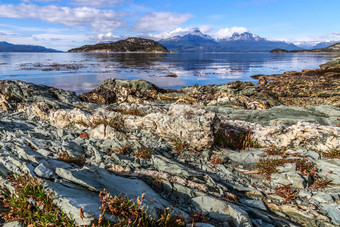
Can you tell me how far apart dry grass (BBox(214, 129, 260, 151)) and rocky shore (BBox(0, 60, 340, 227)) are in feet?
0.18

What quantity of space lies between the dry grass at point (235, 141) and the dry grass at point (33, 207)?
332 inches

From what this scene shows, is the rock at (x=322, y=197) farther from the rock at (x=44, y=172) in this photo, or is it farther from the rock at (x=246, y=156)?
the rock at (x=44, y=172)

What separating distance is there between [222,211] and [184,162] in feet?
12.1

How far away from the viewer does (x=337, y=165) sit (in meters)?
8.27

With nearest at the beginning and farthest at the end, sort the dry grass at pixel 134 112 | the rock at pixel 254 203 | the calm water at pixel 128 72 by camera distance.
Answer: the rock at pixel 254 203 < the dry grass at pixel 134 112 < the calm water at pixel 128 72

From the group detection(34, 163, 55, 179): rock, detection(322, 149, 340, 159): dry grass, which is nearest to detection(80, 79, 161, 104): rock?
detection(322, 149, 340, 159): dry grass

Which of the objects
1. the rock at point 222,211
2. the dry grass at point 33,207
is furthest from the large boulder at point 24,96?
the rock at point 222,211

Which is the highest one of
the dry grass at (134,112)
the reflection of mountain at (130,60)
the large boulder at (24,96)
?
the reflection of mountain at (130,60)

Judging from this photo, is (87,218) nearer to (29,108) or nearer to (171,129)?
(171,129)

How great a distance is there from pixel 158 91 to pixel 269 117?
17784 mm

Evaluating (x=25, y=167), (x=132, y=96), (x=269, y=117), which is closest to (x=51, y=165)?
(x=25, y=167)

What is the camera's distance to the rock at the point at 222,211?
5234 mm

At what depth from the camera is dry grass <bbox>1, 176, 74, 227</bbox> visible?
388cm

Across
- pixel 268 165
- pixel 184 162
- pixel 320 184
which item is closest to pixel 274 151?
pixel 268 165
